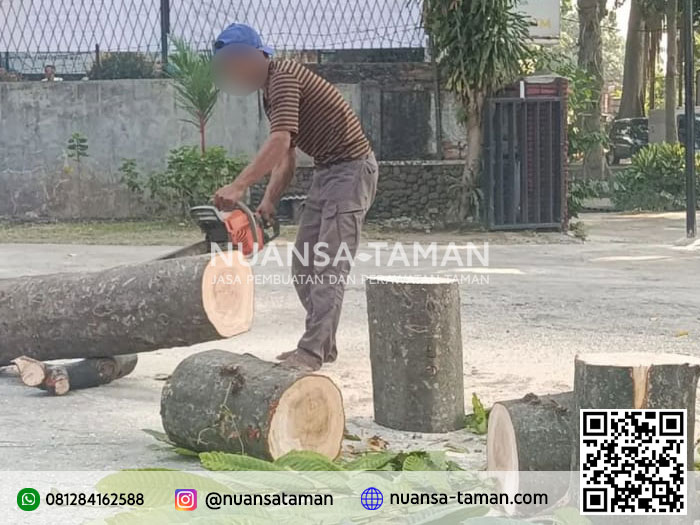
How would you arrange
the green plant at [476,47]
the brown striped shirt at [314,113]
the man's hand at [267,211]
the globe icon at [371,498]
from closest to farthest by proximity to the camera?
the globe icon at [371,498] → the brown striped shirt at [314,113] → the man's hand at [267,211] → the green plant at [476,47]

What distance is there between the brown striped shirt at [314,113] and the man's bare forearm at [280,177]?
0.79 ft

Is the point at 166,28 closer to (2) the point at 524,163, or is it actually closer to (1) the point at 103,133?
(1) the point at 103,133

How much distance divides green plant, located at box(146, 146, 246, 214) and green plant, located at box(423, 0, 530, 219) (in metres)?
3.03

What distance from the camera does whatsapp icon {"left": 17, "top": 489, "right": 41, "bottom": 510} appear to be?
12.8 ft

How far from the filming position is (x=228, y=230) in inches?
223

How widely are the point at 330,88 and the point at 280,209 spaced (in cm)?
858

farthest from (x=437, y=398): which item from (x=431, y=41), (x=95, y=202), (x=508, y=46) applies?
(x=95, y=202)

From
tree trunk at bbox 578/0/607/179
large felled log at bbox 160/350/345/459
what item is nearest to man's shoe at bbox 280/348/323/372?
large felled log at bbox 160/350/345/459

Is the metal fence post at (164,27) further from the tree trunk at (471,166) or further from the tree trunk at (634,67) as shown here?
the tree trunk at (634,67)

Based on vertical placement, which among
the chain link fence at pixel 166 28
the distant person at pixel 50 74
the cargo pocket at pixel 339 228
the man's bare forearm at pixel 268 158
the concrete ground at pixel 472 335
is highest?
the chain link fence at pixel 166 28

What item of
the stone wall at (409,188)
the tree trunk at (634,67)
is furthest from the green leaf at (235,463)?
the tree trunk at (634,67)

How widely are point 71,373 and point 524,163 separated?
9265 millimetres

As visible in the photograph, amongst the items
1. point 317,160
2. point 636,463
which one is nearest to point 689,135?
point 317,160

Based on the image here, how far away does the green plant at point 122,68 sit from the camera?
16.0 meters
